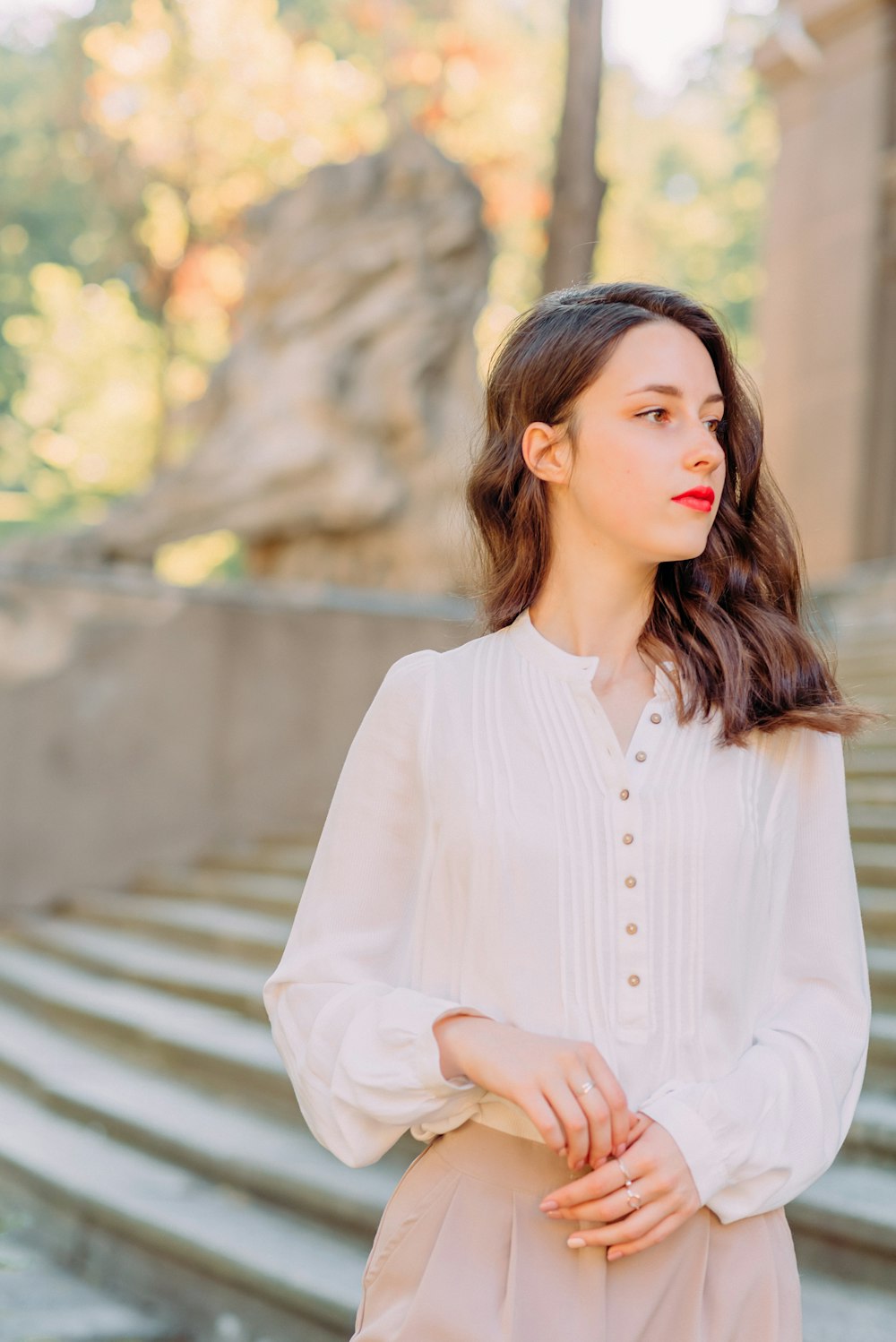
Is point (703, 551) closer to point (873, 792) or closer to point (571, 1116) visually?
point (571, 1116)

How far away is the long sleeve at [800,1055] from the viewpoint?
1.46 meters

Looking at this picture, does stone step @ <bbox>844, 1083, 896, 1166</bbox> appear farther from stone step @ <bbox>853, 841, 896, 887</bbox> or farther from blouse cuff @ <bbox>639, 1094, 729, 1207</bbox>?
blouse cuff @ <bbox>639, 1094, 729, 1207</bbox>

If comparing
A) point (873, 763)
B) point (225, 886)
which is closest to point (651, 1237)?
point (873, 763)

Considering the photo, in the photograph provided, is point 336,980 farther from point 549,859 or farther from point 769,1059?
point 769,1059

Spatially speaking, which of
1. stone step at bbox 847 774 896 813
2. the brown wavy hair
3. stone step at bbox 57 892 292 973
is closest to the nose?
the brown wavy hair

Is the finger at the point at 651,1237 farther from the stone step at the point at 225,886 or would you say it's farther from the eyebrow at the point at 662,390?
the stone step at the point at 225,886

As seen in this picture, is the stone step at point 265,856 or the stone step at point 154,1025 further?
the stone step at point 265,856

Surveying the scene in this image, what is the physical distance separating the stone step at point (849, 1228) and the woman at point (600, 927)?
1.68m

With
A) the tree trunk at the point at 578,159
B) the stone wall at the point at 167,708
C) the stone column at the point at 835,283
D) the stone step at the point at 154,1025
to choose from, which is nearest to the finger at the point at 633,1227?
the stone step at the point at 154,1025

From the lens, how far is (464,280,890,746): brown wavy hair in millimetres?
1654

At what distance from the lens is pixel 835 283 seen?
41.6ft

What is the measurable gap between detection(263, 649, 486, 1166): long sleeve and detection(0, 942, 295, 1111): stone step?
10.3 ft

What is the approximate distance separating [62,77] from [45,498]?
7.19m

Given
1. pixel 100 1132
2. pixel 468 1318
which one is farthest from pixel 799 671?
pixel 100 1132
